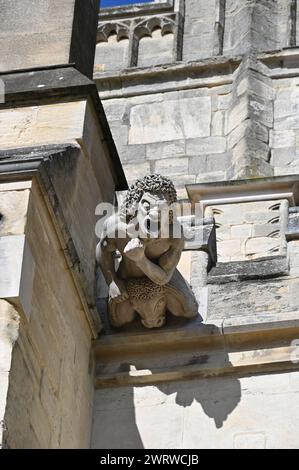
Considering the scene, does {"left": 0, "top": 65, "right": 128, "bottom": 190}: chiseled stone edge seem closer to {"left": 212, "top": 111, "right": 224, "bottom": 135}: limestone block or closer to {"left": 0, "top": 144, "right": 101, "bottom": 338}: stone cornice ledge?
{"left": 0, "top": 144, "right": 101, "bottom": 338}: stone cornice ledge

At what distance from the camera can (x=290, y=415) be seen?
860 centimetres

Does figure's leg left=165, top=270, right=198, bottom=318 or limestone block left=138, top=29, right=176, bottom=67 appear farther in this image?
limestone block left=138, top=29, right=176, bottom=67

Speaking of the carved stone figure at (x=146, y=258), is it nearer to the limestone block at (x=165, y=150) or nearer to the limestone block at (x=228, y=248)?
the limestone block at (x=228, y=248)

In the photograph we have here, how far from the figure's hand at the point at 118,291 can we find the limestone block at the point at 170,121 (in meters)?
4.07

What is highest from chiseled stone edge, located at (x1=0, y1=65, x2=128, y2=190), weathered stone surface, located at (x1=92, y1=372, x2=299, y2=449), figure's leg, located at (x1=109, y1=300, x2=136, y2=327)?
chiseled stone edge, located at (x1=0, y1=65, x2=128, y2=190)

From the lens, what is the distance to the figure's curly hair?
870 cm

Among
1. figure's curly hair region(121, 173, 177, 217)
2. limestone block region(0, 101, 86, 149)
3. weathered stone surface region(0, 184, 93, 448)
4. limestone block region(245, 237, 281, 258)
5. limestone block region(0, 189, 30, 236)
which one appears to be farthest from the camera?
limestone block region(245, 237, 281, 258)

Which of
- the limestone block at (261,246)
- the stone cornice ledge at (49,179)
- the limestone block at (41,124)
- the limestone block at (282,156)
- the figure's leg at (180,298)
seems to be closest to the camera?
the stone cornice ledge at (49,179)

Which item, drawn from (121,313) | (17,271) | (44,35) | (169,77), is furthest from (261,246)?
(17,271)

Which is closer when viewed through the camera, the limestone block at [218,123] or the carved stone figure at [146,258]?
the carved stone figure at [146,258]

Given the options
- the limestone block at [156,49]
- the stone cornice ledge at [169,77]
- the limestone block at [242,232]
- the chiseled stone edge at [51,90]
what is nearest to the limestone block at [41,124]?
the chiseled stone edge at [51,90]

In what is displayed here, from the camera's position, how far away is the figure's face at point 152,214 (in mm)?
8633

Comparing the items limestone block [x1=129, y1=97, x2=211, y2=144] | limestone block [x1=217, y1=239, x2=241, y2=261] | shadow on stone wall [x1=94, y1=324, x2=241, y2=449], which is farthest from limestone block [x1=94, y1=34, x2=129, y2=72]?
shadow on stone wall [x1=94, y1=324, x2=241, y2=449]
